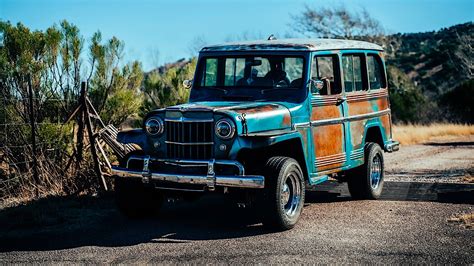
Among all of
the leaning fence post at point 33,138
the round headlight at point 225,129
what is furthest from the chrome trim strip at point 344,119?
the leaning fence post at point 33,138

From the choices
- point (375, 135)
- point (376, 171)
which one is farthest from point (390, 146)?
point (376, 171)

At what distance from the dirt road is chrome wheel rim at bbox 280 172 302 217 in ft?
0.83

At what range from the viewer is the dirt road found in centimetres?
692

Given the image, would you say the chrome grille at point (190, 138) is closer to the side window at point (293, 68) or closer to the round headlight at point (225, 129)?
the round headlight at point (225, 129)

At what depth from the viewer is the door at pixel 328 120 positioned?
29.2 ft

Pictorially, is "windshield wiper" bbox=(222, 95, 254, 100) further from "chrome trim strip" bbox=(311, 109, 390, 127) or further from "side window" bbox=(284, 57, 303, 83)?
"chrome trim strip" bbox=(311, 109, 390, 127)

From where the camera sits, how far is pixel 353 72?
1016cm

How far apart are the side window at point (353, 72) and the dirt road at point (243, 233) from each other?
1661mm

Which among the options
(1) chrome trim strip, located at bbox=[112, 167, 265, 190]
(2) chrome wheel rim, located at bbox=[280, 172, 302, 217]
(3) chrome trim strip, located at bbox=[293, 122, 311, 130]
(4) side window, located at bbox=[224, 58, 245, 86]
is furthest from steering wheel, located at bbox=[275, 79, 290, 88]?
(1) chrome trim strip, located at bbox=[112, 167, 265, 190]

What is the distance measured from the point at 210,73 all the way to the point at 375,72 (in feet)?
9.41

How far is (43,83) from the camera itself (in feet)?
38.2

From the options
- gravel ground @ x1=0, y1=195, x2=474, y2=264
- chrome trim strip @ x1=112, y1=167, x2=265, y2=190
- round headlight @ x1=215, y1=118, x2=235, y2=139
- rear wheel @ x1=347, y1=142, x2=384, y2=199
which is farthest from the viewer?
rear wheel @ x1=347, y1=142, x2=384, y2=199

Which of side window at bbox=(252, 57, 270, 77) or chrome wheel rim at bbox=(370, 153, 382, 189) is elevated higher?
side window at bbox=(252, 57, 270, 77)

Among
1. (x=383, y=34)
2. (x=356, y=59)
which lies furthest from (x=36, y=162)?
(x=383, y=34)
